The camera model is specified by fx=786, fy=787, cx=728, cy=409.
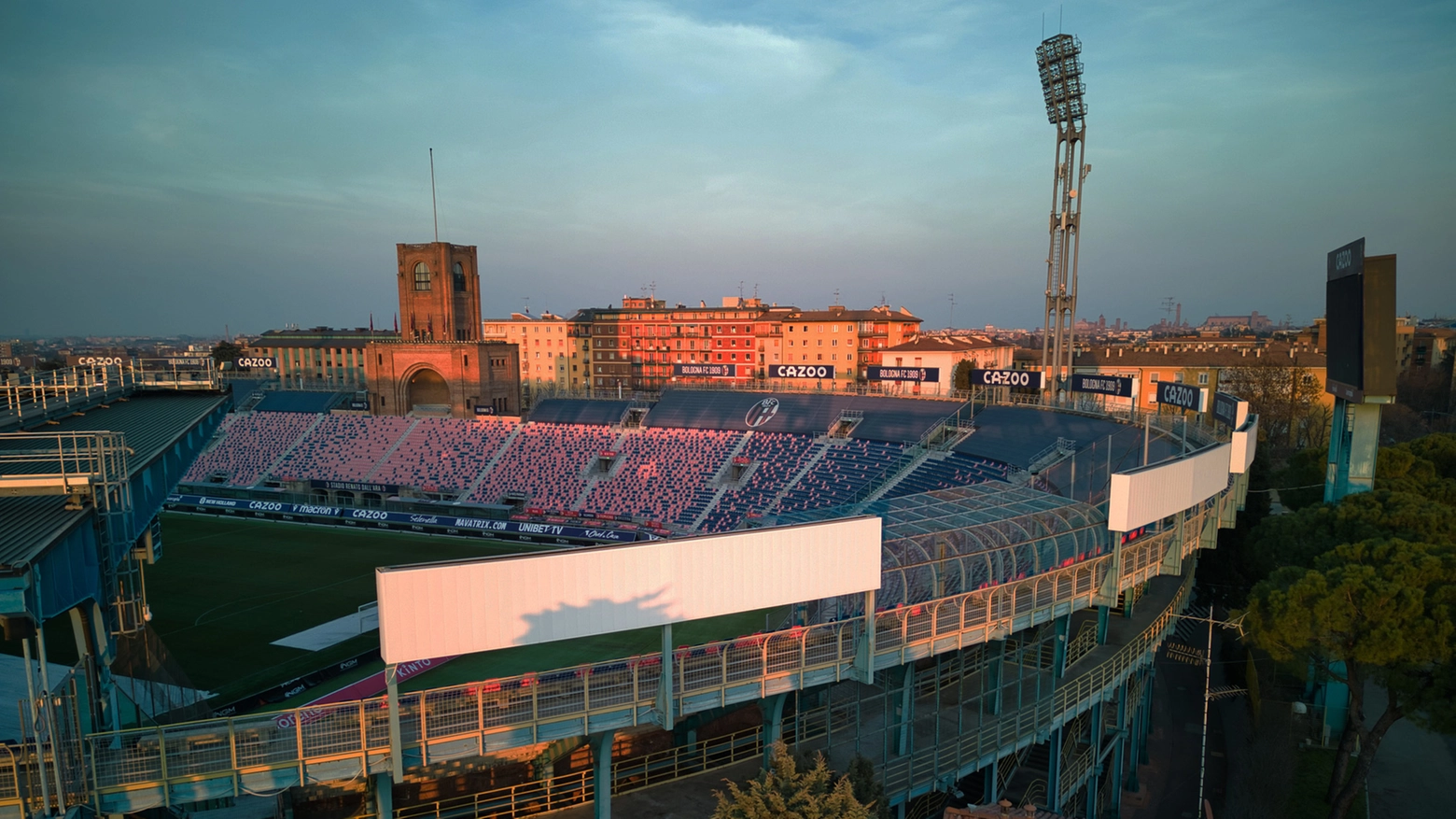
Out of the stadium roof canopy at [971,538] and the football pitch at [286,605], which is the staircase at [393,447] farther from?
the stadium roof canopy at [971,538]

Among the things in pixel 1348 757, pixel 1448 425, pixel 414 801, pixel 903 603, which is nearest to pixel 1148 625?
pixel 1348 757

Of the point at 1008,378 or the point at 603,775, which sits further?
the point at 1008,378

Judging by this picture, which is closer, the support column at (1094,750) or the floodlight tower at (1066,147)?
the support column at (1094,750)

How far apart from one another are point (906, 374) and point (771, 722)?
39860 mm

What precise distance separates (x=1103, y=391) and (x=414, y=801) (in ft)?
121

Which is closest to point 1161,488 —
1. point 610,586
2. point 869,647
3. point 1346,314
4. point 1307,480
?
point 869,647

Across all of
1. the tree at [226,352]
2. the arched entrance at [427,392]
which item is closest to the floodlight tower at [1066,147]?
the arched entrance at [427,392]

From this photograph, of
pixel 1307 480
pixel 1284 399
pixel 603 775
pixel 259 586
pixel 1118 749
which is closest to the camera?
pixel 603 775

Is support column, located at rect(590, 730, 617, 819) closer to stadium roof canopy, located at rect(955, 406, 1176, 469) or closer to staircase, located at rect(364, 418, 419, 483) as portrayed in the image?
stadium roof canopy, located at rect(955, 406, 1176, 469)

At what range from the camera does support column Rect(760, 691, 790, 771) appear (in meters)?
15.5

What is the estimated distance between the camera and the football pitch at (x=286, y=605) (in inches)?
1061

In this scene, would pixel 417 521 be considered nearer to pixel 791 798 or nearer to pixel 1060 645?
pixel 1060 645

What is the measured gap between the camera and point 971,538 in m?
18.4

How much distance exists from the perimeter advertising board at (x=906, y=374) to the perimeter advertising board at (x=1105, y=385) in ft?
35.9
